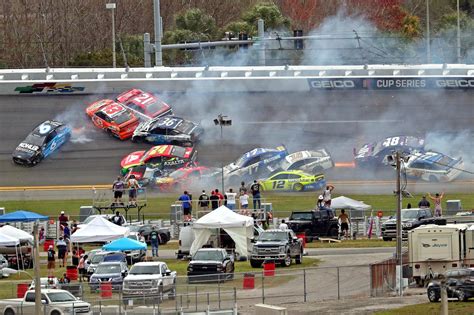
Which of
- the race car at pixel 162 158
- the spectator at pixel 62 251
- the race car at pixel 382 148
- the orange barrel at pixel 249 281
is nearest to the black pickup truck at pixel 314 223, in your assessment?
the spectator at pixel 62 251

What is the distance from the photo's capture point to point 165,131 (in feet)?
228

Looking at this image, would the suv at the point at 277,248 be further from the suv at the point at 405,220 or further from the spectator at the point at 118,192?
the spectator at the point at 118,192

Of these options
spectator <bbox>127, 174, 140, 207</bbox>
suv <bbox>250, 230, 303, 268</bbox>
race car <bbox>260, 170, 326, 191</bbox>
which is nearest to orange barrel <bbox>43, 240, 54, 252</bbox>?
spectator <bbox>127, 174, 140, 207</bbox>

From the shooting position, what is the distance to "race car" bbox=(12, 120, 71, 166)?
69.1 m

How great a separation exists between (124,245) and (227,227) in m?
3.75

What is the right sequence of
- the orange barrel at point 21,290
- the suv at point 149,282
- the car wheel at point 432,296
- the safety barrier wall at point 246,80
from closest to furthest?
the car wheel at point 432,296
the suv at point 149,282
the orange barrel at point 21,290
the safety barrier wall at point 246,80

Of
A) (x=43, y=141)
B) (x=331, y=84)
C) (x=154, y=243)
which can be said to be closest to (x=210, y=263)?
(x=154, y=243)

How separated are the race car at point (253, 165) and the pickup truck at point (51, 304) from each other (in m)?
28.7

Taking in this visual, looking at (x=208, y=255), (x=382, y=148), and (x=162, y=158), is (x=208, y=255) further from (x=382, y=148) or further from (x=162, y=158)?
(x=382, y=148)

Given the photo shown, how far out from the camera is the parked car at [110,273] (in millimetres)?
42719

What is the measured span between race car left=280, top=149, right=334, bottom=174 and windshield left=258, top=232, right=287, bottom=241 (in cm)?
1789

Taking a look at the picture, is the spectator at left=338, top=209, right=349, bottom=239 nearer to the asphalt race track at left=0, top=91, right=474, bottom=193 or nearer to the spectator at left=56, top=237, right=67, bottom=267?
the asphalt race track at left=0, top=91, right=474, bottom=193

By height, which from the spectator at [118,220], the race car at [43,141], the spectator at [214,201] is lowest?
the spectator at [118,220]

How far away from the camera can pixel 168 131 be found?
69.6 m
